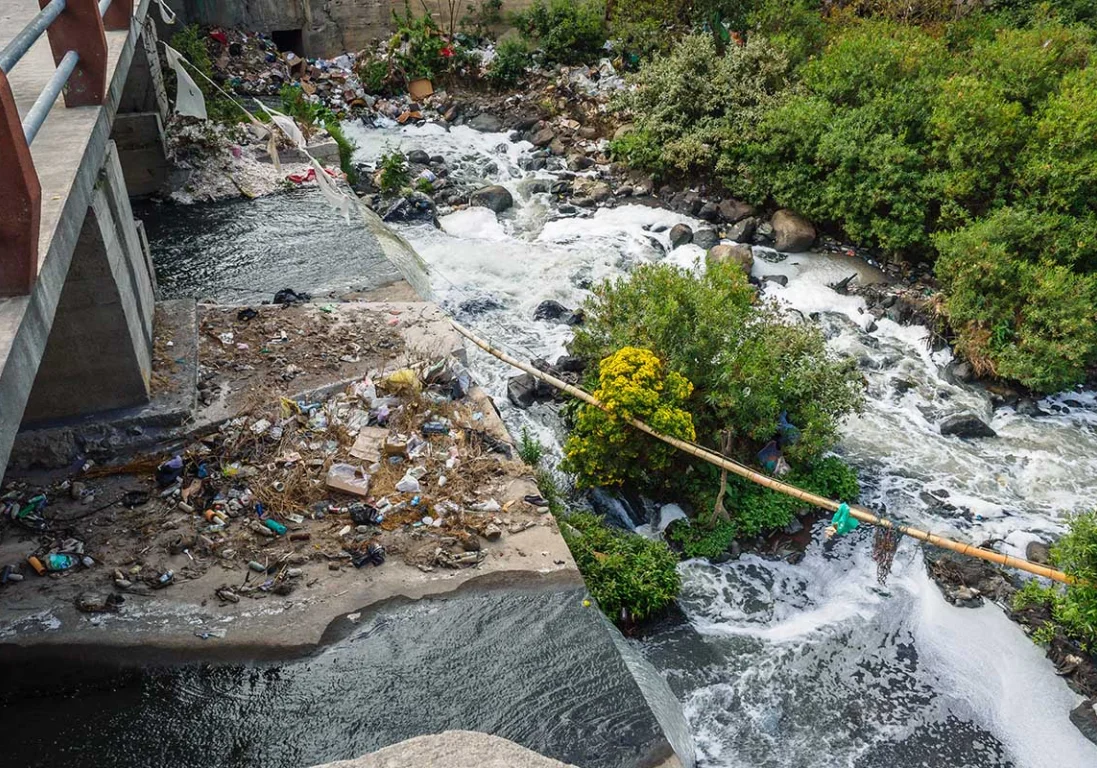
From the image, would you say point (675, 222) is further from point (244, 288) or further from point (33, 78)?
point (33, 78)

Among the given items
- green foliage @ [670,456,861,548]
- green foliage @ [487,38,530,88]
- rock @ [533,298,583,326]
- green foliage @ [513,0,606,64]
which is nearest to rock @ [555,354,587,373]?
rock @ [533,298,583,326]

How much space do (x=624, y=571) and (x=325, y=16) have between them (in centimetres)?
1390

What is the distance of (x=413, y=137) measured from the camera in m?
14.3

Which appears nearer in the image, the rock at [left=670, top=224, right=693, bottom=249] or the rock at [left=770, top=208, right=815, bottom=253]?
the rock at [left=770, top=208, right=815, bottom=253]

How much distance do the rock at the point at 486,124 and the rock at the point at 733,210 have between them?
4.76 metres

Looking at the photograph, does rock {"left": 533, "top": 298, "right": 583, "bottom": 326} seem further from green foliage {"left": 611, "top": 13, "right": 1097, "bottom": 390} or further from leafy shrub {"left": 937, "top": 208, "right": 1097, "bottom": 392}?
leafy shrub {"left": 937, "top": 208, "right": 1097, "bottom": 392}

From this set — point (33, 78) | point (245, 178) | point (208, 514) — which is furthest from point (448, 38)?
point (208, 514)

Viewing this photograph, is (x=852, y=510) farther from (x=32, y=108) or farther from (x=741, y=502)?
(x=32, y=108)

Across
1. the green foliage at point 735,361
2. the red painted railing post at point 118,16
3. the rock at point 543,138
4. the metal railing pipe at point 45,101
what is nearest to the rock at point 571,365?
the green foliage at point 735,361

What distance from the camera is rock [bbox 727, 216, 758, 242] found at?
1158cm

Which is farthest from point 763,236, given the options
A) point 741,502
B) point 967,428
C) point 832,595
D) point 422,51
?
point 422,51

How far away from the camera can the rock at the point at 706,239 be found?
11469mm

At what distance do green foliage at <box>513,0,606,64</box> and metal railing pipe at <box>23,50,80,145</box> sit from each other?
12869mm

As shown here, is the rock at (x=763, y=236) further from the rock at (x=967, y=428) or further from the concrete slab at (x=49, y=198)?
the concrete slab at (x=49, y=198)
